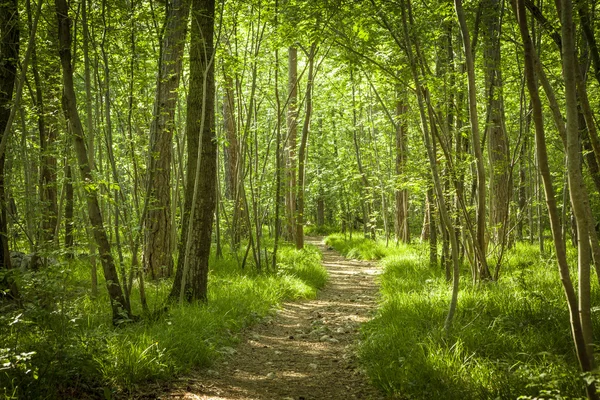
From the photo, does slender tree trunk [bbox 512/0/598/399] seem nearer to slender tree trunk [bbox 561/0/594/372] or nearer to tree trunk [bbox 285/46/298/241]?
slender tree trunk [bbox 561/0/594/372]

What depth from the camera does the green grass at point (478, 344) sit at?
3168 mm

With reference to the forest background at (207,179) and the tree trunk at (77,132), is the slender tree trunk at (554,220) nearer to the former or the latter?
the forest background at (207,179)

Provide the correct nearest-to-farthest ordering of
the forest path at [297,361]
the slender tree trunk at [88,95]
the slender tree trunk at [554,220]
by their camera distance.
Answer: the slender tree trunk at [554,220], the forest path at [297,361], the slender tree trunk at [88,95]

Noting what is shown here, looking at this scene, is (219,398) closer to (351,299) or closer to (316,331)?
(316,331)

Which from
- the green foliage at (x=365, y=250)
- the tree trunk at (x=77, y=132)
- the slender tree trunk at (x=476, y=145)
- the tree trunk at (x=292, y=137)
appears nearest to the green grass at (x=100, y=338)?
the tree trunk at (x=77, y=132)

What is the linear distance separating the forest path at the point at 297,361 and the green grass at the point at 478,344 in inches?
11.8

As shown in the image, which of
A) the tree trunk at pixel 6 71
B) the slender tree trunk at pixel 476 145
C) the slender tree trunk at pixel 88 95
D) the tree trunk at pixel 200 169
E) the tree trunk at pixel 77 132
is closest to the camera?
the slender tree trunk at pixel 476 145

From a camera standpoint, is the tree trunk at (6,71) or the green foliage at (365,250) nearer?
the tree trunk at (6,71)

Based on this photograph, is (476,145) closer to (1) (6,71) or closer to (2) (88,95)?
(2) (88,95)

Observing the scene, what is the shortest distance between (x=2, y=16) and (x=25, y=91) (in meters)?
2.36

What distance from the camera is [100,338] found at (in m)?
3.85

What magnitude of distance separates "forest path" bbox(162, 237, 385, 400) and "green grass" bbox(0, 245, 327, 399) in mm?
233

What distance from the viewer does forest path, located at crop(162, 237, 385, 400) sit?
396 cm

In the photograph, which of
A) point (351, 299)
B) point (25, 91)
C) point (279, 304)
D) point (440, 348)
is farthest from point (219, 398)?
point (25, 91)
